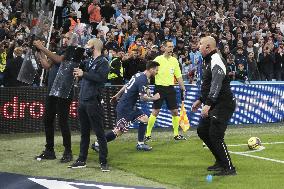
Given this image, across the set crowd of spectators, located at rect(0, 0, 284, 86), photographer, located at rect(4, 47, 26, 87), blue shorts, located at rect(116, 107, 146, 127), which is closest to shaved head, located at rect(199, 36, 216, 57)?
blue shorts, located at rect(116, 107, 146, 127)

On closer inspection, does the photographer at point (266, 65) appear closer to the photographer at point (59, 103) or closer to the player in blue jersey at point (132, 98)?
the player in blue jersey at point (132, 98)

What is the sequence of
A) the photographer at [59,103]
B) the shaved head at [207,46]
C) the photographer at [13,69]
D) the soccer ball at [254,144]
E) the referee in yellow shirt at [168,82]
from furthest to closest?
the photographer at [13,69] → the referee in yellow shirt at [168,82] → the soccer ball at [254,144] → the photographer at [59,103] → the shaved head at [207,46]

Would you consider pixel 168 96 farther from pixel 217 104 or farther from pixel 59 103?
pixel 217 104

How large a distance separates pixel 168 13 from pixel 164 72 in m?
10.7

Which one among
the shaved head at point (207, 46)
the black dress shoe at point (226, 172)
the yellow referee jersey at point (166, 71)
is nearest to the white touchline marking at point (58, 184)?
the black dress shoe at point (226, 172)

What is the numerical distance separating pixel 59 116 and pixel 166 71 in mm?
4268

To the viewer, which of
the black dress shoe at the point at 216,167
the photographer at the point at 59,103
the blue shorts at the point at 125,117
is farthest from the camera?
the blue shorts at the point at 125,117

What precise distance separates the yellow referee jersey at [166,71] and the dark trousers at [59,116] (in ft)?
13.1

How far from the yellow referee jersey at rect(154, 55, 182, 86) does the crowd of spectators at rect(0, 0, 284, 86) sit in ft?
10.6

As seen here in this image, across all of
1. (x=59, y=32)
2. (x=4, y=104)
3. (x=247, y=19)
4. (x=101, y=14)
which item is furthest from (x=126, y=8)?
(x=4, y=104)

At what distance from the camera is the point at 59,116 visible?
1177 centimetres

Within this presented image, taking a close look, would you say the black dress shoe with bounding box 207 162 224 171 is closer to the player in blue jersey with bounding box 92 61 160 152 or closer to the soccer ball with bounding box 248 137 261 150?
the player in blue jersey with bounding box 92 61 160 152

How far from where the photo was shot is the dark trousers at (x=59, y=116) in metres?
11.8

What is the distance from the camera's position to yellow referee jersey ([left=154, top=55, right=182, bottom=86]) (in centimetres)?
1538
